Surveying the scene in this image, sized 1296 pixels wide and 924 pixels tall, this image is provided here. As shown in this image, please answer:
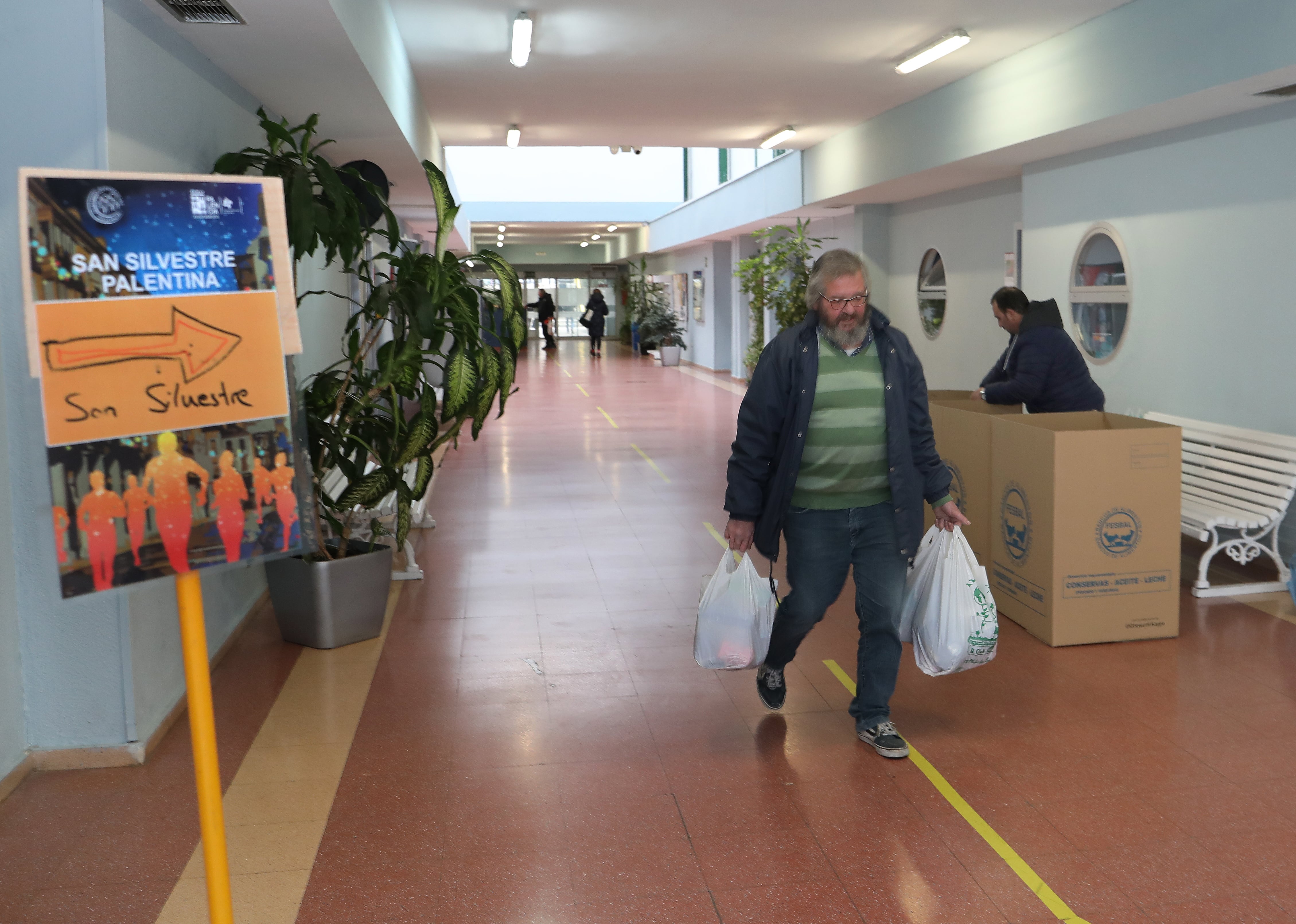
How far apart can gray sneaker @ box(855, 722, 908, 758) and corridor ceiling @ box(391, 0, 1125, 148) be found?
409cm

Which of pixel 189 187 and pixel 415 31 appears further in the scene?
pixel 415 31

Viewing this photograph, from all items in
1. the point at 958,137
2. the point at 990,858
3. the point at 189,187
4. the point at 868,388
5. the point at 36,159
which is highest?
the point at 958,137

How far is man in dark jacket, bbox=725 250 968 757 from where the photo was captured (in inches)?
126

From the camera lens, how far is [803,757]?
11.2ft

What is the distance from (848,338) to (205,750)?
2072 mm

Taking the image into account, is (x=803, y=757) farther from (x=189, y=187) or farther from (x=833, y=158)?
(x=833, y=158)

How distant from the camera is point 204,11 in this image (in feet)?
12.4

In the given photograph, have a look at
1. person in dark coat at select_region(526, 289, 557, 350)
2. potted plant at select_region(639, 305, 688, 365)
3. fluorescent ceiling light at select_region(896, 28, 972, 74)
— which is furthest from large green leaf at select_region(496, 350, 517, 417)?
person in dark coat at select_region(526, 289, 557, 350)

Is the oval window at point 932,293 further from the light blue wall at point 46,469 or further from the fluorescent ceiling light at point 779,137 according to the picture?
the light blue wall at point 46,469

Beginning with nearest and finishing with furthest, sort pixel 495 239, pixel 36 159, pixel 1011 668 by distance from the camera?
pixel 36 159, pixel 1011 668, pixel 495 239

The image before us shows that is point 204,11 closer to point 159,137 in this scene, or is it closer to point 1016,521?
point 159,137

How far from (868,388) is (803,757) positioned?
1203 millimetres

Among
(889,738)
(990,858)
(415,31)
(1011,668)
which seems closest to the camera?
(990,858)

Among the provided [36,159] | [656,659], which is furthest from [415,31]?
[656,659]
